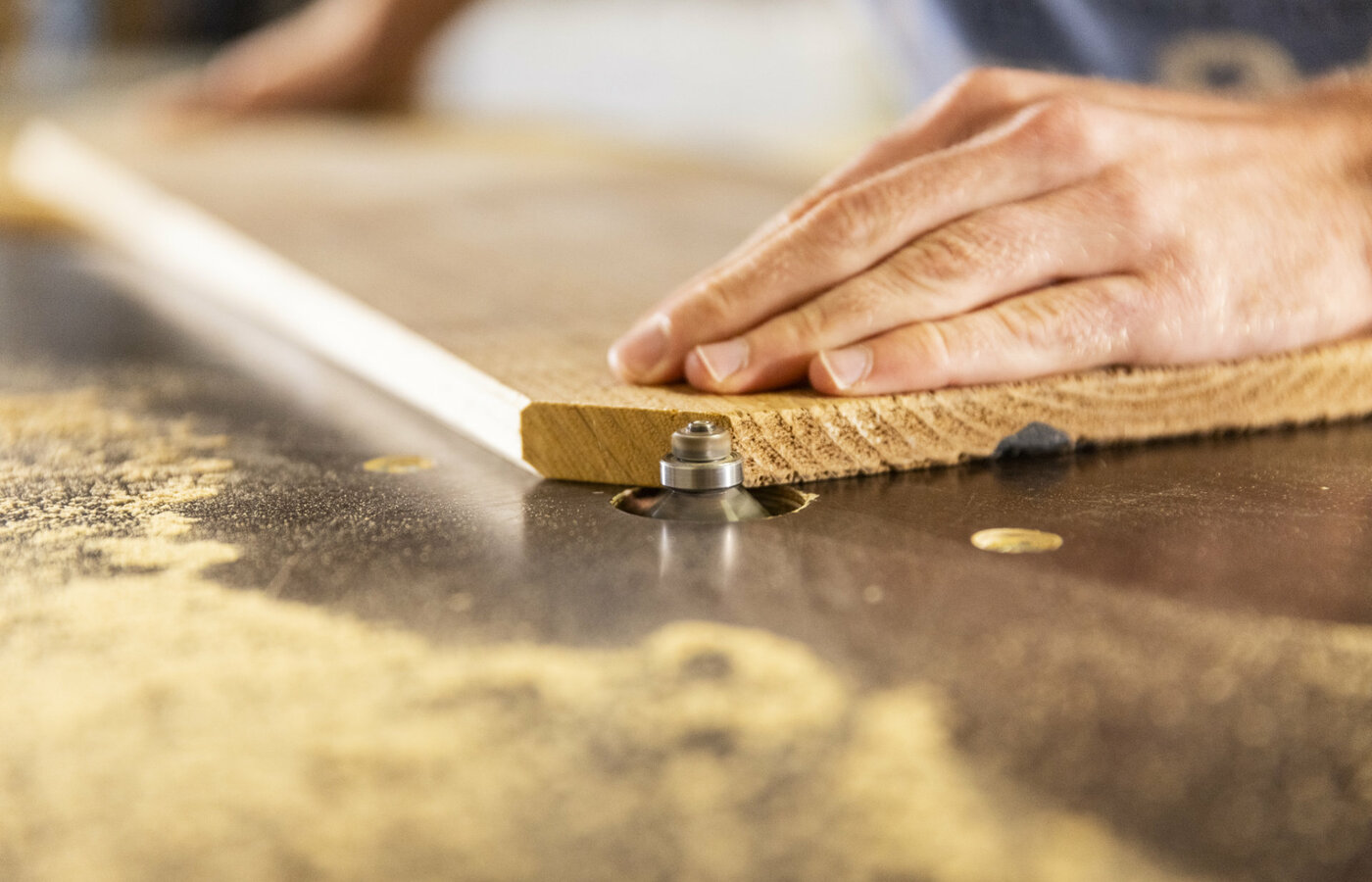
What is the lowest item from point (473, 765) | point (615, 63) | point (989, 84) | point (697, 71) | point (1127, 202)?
point (473, 765)

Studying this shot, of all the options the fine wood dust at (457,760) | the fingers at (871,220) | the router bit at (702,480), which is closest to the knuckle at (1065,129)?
the fingers at (871,220)

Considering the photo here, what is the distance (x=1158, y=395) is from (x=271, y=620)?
629mm

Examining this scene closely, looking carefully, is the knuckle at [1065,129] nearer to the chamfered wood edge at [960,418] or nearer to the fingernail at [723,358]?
the chamfered wood edge at [960,418]

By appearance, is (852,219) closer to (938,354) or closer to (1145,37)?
(938,354)

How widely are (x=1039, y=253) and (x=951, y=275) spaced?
7 centimetres

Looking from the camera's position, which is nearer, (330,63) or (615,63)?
(330,63)

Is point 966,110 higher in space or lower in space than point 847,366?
higher

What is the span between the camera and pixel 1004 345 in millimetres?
866

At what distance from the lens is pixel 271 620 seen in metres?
0.60

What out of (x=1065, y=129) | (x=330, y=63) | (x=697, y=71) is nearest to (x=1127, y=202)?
(x=1065, y=129)

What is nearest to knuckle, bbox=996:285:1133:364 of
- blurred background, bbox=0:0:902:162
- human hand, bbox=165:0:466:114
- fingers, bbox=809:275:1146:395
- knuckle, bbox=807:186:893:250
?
fingers, bbox=809:275:1146:395

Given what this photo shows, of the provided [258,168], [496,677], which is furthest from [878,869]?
[258,168]

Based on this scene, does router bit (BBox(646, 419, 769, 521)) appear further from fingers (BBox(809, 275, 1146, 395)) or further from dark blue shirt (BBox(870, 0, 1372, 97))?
dark blue shirt (BBox(870, 0, 1372, 97))

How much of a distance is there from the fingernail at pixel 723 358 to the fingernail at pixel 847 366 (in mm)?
52
